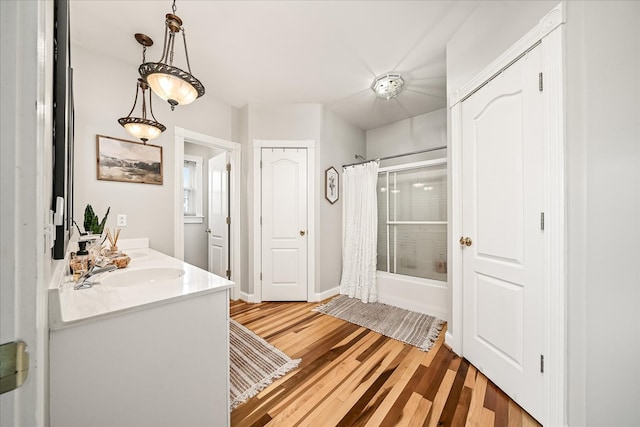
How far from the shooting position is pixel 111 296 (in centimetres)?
95

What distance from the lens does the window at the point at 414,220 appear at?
8.74 ft

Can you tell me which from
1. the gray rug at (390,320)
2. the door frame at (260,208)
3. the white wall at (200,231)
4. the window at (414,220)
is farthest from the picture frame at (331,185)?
the white wall at (200,231)

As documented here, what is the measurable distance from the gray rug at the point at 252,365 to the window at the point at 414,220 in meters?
1.76

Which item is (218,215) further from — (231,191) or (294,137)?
(294,137)

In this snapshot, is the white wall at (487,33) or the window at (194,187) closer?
the white wall at (487,33)

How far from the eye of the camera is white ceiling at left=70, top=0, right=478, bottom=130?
171 cm

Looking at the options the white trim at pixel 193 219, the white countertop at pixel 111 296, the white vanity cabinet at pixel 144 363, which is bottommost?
the white vanity cabinet at pixel 144 363

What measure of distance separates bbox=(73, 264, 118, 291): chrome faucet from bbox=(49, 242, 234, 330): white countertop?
0.02m

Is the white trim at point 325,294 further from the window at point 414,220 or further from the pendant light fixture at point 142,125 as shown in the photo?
the pendant light fixture at point 142,125

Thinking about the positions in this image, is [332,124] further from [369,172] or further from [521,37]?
[521,37]

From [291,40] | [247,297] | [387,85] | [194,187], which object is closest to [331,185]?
[387,85]

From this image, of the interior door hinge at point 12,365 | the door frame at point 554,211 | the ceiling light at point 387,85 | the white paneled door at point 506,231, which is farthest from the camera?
the ceiling light at point 387,85

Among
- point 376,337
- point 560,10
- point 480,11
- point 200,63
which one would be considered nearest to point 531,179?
point 560,10

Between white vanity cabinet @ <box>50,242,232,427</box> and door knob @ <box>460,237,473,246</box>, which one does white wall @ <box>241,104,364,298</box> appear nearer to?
door knob @ <box>460,237,473,246</box>
